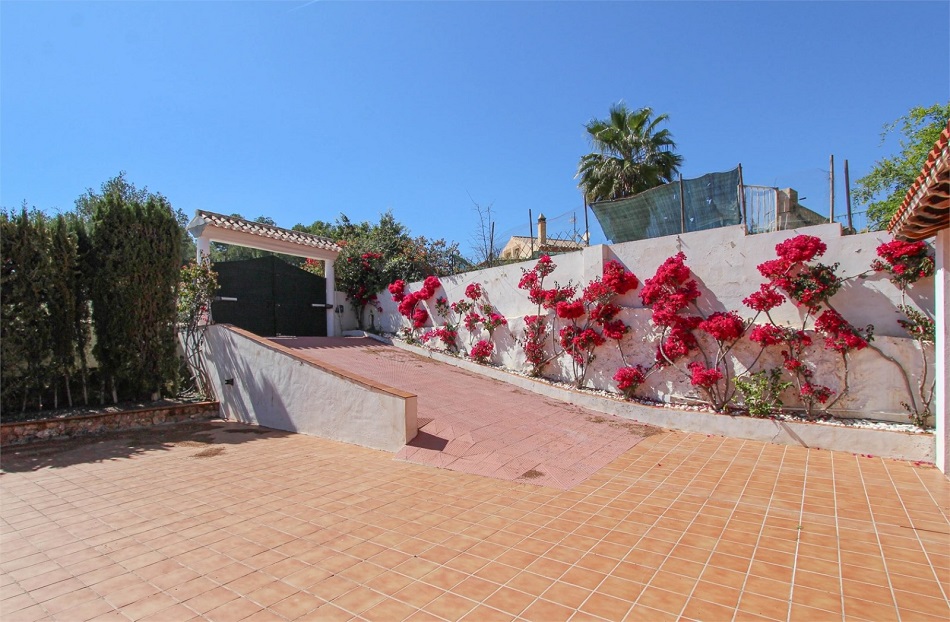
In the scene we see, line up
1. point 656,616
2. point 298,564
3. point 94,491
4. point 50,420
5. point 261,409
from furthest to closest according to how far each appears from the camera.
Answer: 1. point 261,409
2. point 50,420
3. point 94,491
4. point 298,564
5. point 656,616

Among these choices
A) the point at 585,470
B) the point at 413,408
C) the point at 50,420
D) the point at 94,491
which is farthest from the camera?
the point at 50,420

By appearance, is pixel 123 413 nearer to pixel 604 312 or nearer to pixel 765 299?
pixel 604 312

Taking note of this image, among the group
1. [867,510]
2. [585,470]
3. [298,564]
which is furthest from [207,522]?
[867,510]

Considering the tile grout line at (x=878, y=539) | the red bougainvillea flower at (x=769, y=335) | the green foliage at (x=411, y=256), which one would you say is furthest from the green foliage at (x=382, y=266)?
the tile grout line at (x=878, y=539)

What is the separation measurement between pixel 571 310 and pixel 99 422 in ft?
27.1

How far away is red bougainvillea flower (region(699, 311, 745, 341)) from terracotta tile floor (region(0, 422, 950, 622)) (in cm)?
223

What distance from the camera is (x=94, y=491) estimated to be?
4648 millimetres

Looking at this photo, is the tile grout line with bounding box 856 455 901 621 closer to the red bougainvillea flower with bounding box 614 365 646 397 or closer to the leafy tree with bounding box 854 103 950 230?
the red bougainvillea flower with bounding box 614 365 646 397

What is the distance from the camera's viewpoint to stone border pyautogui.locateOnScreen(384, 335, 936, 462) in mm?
5828

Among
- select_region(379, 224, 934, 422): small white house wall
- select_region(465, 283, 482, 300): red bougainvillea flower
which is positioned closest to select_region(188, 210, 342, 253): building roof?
select_region(465, 283, 482, 300): red bougainvillea flower

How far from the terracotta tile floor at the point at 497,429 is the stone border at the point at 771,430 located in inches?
10.8

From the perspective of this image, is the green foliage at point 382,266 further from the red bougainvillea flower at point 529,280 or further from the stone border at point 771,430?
the stone border at point 771,430

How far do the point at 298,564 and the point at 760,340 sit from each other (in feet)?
23.1

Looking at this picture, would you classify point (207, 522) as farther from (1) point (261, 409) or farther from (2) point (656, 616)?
(1) point (261, 409)
